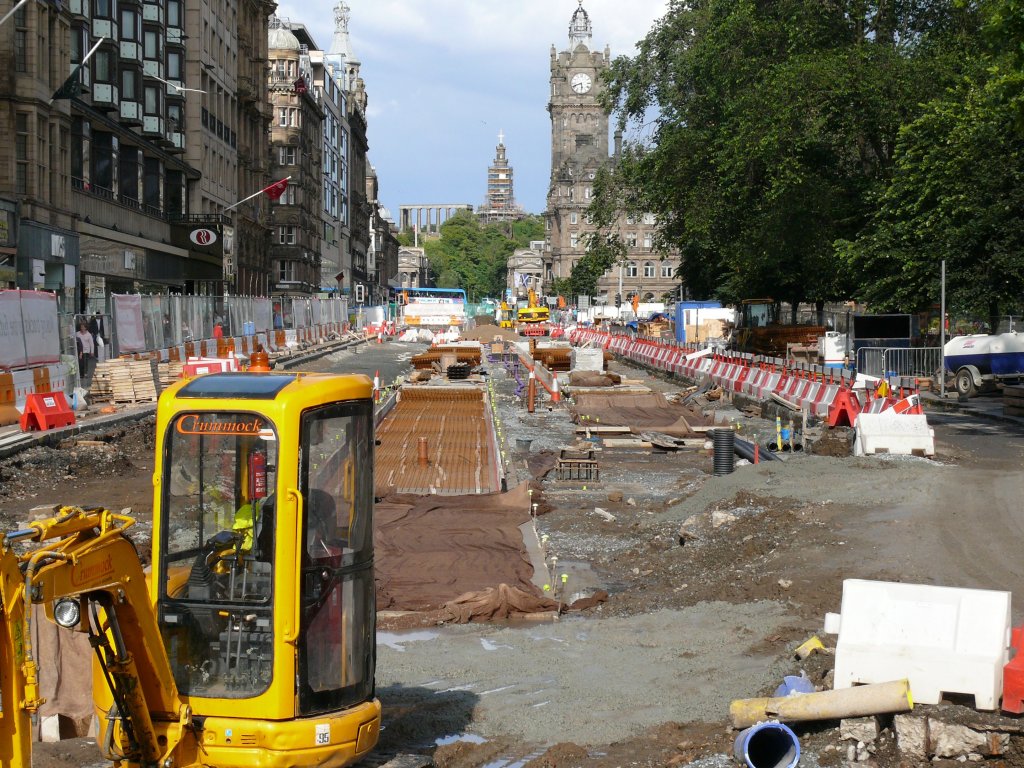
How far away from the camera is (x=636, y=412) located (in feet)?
105

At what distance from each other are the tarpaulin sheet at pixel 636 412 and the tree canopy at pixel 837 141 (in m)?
8.37

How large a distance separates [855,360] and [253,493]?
34293 mm

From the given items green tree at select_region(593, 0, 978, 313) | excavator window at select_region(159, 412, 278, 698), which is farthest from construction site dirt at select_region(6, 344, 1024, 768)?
green tree at select_region(593, 0, 978, 313)

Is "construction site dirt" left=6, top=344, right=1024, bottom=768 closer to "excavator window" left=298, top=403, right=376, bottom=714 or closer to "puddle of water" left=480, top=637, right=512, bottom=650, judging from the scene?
"puddle of water" left=480, top=637, right=512, bottom=650

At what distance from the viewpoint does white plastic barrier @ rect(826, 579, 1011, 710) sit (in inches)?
298

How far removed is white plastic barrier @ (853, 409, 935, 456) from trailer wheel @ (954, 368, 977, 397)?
46.8 ft

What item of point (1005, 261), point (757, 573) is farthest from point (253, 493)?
point (1005, 261)

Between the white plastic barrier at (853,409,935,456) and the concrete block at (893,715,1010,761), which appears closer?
the concrete block at (893,715,1010,761)

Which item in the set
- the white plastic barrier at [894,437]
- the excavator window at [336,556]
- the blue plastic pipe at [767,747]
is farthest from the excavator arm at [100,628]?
the white plastic barrier at [894,437]

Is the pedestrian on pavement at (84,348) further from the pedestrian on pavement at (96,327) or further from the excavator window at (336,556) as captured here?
the excavator window at (336,556)

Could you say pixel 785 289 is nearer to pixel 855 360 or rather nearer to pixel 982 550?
pixel 855 360

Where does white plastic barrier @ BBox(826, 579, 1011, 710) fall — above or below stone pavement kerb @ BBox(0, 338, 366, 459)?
above

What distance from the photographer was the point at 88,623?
18.0ft

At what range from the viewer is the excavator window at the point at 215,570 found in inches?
251
